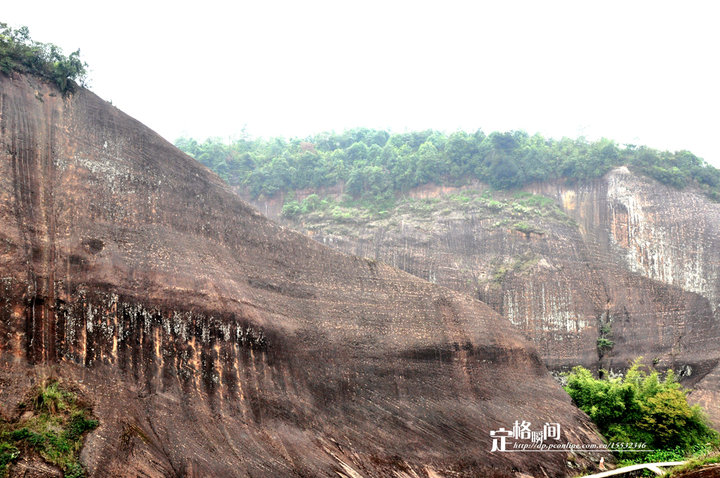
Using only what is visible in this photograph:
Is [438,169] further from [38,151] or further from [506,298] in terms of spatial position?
[38,151]

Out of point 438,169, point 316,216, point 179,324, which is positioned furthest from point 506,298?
point 179,324

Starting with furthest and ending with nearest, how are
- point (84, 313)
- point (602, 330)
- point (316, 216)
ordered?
point (316, 216)
point (602, 330)
point (84, 313)

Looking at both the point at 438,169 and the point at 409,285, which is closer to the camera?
the point at 409,285

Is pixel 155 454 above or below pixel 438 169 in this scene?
below

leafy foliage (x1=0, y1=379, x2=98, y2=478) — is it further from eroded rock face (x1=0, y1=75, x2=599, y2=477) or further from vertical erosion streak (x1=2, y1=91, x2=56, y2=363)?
vertical erosion streak (x1=2, y1=91, x2=56, y2=363)

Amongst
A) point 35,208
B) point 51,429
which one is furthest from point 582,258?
point 51,429

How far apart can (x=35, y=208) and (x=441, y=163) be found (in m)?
19.1

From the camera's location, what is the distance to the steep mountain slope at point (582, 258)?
840 inches

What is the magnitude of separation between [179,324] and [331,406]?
14.5 feet

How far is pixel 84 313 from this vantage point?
37.4 feet

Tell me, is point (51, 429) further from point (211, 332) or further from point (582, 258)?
point (582, 258)

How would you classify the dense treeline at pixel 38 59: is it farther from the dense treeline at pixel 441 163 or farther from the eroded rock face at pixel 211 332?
the dense treeline at pixel 441 163

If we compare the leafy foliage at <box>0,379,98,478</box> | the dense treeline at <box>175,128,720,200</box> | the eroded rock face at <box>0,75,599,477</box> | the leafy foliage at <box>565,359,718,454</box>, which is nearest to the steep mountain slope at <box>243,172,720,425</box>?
the dense treeline at <box>175,128,720,200</box>

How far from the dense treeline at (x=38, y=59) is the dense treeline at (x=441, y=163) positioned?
1522 cm
